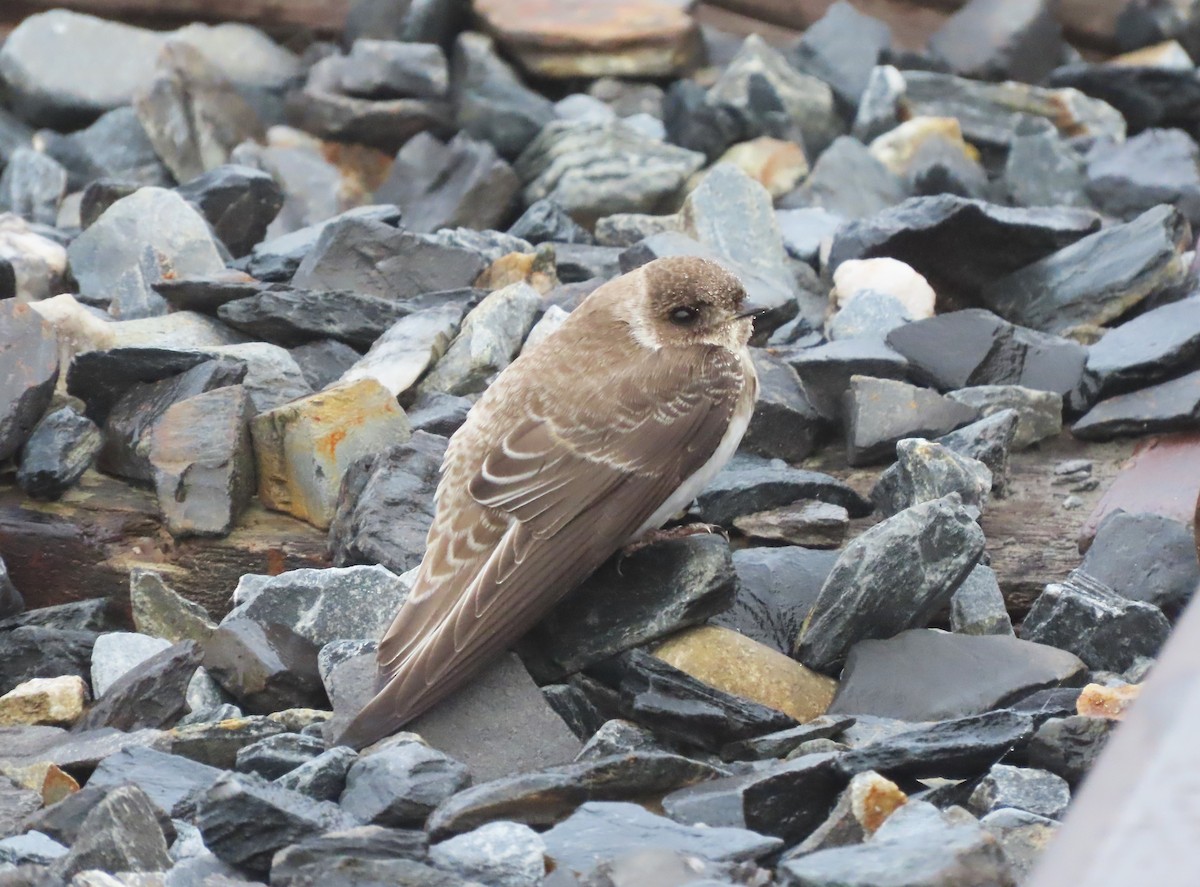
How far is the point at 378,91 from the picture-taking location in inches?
369

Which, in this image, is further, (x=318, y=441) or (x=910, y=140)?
(x=910, y=140)

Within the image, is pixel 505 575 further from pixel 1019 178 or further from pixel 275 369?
pixel 1019 178

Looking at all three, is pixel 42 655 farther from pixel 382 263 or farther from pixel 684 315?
pixel 382 263

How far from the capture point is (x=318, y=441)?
5.38m

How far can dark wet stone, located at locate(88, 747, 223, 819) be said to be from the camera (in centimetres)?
364

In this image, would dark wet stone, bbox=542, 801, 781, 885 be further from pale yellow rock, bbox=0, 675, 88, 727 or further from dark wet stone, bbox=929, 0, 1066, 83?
dark wet stone, bbox=929, 0, 1066, 83

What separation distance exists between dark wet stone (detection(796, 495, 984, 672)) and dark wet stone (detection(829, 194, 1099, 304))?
244cm

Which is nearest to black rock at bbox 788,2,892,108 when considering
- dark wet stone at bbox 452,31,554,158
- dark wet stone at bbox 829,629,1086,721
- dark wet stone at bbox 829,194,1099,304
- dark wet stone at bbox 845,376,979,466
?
dark wet stone at bbox 452,31,554,158

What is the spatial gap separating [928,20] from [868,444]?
19.5 ft

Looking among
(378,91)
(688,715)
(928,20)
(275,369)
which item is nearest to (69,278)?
(275,369)

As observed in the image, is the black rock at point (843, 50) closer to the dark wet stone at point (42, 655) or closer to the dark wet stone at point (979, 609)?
the dark wet stone at point (979, 609)

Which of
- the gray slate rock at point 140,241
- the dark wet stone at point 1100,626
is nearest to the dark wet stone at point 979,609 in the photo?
the dark wet stone at point 1100,626

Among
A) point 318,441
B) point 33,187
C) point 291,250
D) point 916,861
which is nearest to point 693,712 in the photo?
point 916,861

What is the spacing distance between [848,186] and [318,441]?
157 inches
